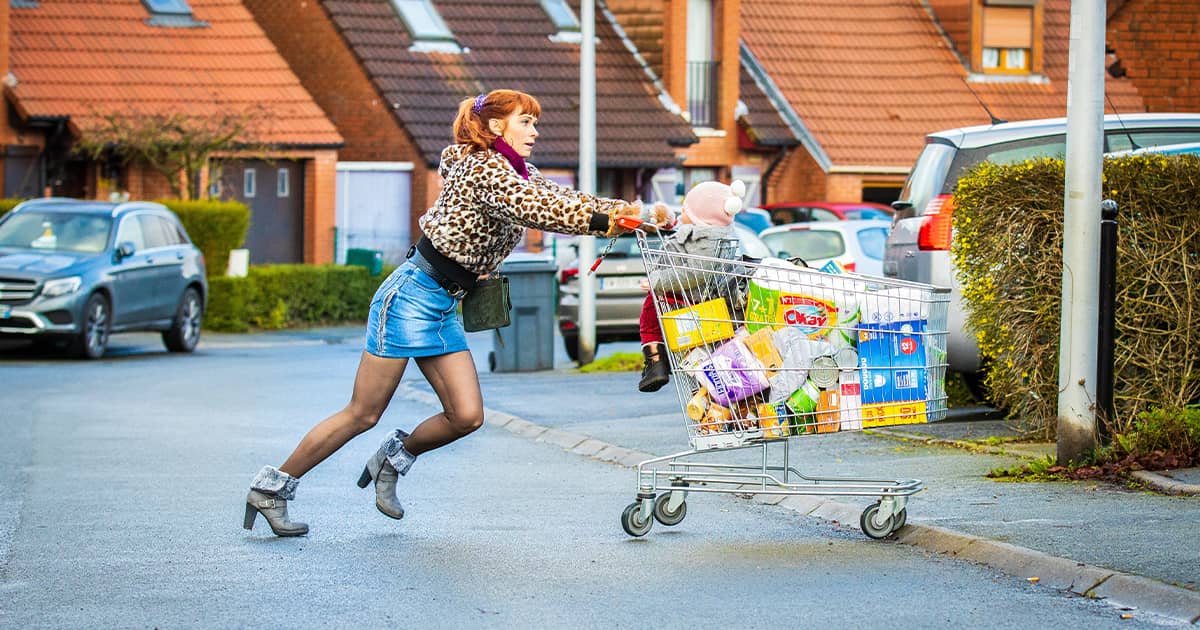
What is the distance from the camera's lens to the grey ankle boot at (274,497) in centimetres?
845

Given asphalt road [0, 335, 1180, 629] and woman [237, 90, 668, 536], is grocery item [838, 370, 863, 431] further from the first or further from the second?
woman [237, 90, 668, 536]

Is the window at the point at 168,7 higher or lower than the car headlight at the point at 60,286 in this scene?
higher

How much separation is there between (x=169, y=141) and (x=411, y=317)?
79.5 feet

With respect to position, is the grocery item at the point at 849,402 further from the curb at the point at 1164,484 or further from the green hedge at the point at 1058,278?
the green hedge at the point at 1058,278

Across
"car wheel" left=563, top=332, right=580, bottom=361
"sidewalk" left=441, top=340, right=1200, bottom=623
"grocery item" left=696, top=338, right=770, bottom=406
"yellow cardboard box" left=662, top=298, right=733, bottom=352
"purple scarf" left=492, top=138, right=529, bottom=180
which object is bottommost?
"sidewalk" left=441, top=340, right=1200, bottom=623

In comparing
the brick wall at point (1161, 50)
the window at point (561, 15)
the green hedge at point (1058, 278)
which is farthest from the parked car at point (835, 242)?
the brick wall at point (1161, 50)

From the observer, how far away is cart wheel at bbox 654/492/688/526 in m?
8.67

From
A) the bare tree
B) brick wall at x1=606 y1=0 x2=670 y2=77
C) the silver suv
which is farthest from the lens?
brick wall at x1=606 y1=0 x2=670 y2=77

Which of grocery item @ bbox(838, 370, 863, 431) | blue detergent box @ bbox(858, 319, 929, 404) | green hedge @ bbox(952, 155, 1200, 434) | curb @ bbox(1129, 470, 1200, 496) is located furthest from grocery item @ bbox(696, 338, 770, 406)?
green hedge @ bbox(952, 155, 1200, 434)

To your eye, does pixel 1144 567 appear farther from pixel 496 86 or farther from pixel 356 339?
pixel 496 86

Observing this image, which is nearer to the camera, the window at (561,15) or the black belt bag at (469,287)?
the black belt bag at (469,287)

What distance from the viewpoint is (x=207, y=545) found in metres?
8.34

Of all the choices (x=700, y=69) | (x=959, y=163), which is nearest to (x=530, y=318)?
(x=959, y=163)

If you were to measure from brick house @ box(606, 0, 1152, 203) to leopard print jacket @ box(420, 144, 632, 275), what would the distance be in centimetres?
3220
